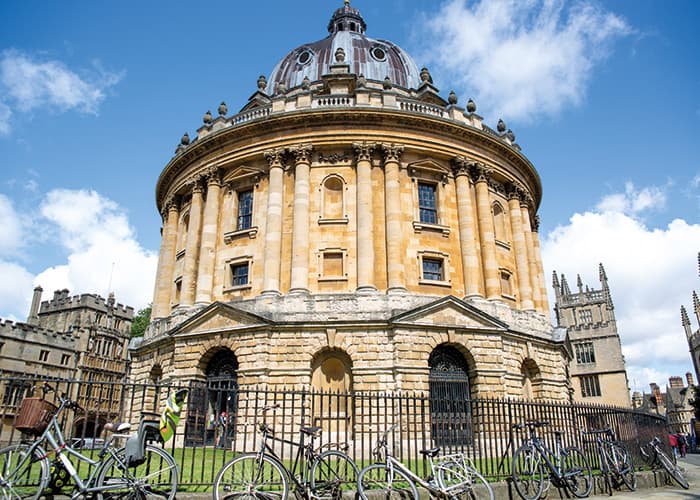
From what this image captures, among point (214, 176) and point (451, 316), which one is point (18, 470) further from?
point (214, 176)

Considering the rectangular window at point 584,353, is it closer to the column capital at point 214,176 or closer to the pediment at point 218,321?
the column capital at point 214,176

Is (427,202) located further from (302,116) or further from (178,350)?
(178,350)

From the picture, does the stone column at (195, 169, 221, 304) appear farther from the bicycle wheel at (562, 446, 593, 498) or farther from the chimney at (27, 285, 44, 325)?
the chimney at (27, 285, 44, 325)

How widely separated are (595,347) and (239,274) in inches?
1862

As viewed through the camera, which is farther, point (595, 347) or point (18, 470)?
point (595, 347)

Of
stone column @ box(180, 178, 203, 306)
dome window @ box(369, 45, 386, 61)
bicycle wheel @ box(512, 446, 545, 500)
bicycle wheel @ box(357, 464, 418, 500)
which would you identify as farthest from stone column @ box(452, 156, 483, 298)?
bicycle wheel @ box(357, 464, 418, 500)

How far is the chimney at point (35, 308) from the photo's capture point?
58.2m

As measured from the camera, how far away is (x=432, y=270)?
959 inches

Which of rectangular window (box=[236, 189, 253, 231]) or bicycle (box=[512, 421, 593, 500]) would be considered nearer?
bicycle (box=[512, 421, 593, 500])

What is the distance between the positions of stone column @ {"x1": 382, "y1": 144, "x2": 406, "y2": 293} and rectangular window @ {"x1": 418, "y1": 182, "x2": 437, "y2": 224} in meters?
1.78

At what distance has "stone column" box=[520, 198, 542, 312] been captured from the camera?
28500 mm

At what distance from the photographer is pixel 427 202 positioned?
2592cm

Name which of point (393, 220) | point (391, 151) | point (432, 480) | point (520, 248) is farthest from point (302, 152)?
point (432, 480)

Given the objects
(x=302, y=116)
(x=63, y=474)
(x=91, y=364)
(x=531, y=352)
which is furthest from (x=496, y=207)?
(x=91, y=364)
